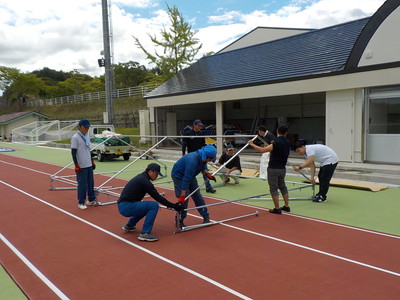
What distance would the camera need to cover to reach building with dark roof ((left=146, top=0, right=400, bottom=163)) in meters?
12.9

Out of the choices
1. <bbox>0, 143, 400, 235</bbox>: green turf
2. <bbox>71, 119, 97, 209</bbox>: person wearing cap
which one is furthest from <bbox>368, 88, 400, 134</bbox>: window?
<bbox>71, 119, 97, 209</bbox>: person wearing cap

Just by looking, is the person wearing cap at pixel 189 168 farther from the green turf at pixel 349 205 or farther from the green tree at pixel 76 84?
the green tree at pixel 76 84

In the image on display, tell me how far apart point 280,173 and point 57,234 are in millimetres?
4547

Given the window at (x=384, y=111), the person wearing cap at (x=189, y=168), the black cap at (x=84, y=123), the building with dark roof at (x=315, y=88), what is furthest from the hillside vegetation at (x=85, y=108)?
the person wearing cap at (x=189, y=168)

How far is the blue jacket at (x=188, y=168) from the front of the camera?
6.35 metres

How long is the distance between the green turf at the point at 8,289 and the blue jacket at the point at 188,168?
293 centimetres

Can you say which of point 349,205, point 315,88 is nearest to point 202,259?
point 349,205

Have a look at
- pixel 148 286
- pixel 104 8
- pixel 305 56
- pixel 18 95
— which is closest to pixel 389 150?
pixel 305 56

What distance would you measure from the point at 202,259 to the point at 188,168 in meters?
1.72

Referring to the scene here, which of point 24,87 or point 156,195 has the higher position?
point 24,87

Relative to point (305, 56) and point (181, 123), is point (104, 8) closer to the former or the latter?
point (181, 123)

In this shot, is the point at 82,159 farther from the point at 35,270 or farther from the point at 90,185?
the point at 35,270

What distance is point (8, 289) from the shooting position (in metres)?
4.43

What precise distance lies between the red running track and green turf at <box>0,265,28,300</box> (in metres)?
0.09
